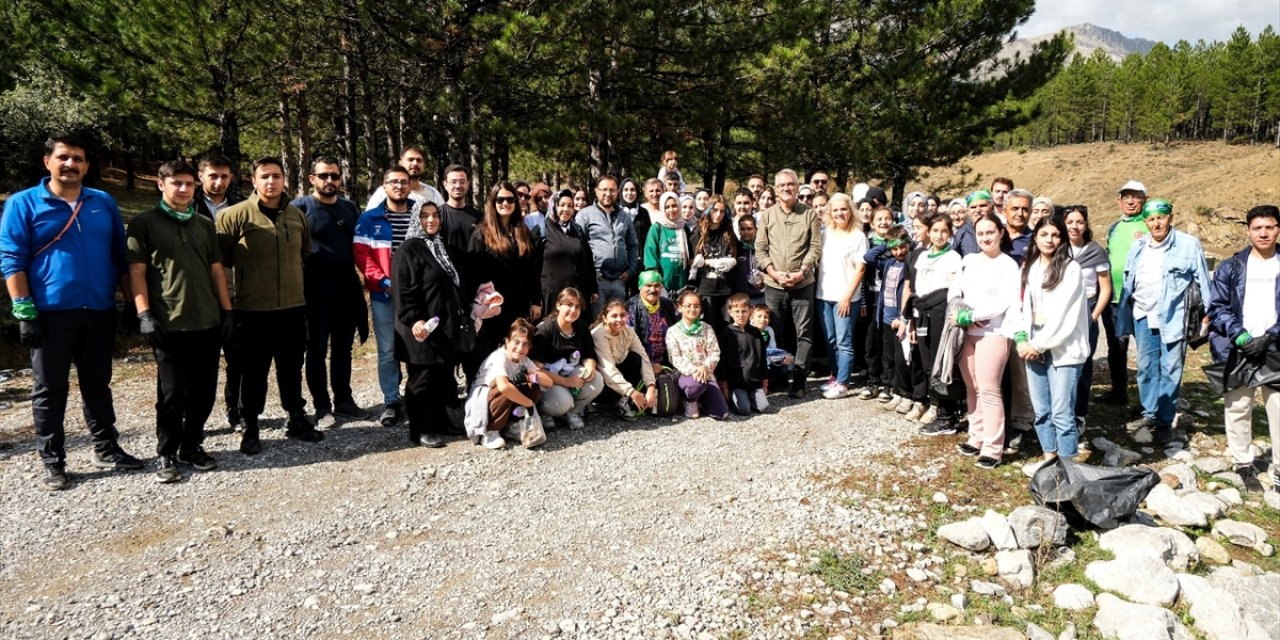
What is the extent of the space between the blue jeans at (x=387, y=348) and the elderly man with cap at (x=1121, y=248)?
21.0 ft

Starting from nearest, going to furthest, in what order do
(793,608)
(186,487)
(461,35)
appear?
1. (793,608)
2. (186,487)
3. (461,35)

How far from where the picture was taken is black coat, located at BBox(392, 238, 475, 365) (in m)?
5.27

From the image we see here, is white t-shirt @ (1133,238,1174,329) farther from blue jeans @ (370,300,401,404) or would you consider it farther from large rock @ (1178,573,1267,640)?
blue jeans @ (370,300,401,404)

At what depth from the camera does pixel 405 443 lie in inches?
220

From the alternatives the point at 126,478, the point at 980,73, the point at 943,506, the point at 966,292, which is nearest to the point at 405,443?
the point at 126,478

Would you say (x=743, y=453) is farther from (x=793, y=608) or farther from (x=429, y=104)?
(x=429, y=104)

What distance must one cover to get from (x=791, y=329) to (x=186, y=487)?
564cm

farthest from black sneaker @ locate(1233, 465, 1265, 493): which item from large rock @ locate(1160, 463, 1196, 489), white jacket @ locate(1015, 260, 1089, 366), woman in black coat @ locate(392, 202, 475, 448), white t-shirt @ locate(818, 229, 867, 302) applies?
woman in black coat @ locate(392, 202, 475, 448)

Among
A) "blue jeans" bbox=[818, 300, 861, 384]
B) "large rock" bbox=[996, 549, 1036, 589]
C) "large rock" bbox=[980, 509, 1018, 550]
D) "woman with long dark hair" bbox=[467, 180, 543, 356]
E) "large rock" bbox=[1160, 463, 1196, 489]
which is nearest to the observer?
"large rock" bbox=[996, 549, 1036, 589]

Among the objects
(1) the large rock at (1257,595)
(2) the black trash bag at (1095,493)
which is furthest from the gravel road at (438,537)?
(1) the large rock at (1257,595)

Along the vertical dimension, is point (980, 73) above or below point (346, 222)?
above

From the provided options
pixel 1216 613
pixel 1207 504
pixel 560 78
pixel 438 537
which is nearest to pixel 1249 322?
pixel 1207 504

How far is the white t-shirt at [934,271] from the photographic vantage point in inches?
227

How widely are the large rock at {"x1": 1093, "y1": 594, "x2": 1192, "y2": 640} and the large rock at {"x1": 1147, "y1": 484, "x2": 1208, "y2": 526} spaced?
53.5 inches
